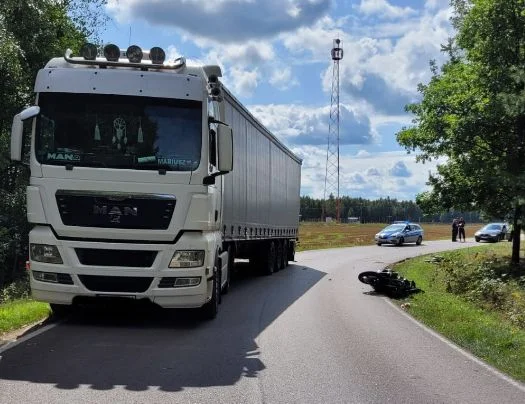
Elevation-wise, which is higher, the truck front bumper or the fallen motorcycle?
the truck front bumper

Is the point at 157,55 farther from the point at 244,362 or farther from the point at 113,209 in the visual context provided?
the point at 244,362

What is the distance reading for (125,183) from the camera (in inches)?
332

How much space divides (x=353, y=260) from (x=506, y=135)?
8.72 meters

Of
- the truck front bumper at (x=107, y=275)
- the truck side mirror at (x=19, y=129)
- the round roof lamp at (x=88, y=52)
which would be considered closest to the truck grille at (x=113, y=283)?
the truck front bumper at (x=107, y=275)

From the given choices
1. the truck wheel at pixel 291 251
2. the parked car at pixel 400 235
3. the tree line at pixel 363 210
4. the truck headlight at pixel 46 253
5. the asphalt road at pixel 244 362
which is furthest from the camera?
the tree line at pixel 363 210

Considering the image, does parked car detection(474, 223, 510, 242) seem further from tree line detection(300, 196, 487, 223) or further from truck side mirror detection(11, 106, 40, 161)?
tree line detection(300, 196, 487, 223)

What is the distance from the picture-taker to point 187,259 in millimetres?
8695

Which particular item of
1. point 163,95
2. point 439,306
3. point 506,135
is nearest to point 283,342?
point 163,95

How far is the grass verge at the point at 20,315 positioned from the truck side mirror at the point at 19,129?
2374mm

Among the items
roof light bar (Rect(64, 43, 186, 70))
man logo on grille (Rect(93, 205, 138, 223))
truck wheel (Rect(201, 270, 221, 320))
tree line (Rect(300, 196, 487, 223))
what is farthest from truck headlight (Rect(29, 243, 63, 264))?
tree line (Rect(300, 196, 487, 223))

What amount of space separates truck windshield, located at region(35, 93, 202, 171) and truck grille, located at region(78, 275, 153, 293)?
1520 mm

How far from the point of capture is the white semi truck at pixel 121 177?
332 inches

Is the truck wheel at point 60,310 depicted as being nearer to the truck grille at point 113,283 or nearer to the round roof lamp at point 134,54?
the truck grille at point 113,283

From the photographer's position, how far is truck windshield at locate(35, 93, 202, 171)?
28.0ft
